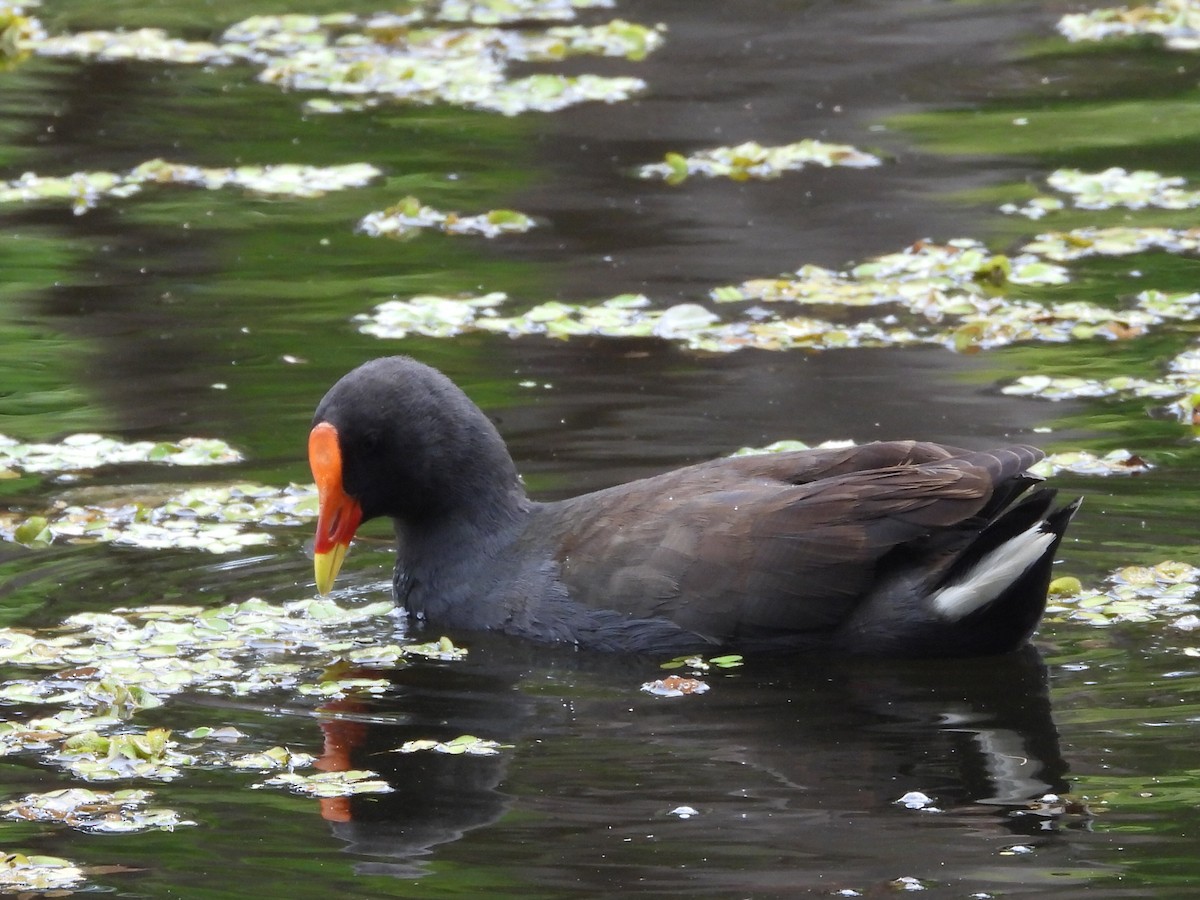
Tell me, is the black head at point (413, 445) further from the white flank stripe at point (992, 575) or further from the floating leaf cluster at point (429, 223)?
the floating leaf cluster at point (429, 223)

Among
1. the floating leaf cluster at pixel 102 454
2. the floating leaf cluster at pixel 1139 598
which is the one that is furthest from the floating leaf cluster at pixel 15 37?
the floating leaf cluster at pixel 1139 598

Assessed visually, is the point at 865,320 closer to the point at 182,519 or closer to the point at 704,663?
the point at 182,519

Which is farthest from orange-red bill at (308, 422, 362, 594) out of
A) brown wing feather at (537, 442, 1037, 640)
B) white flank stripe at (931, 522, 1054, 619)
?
white flank stripe at (931, 522, 1054, 619)

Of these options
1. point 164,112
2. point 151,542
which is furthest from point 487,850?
point 164,112

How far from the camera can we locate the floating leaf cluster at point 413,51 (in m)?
12.8

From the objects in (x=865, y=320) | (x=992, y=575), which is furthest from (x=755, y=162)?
(x=992, y=575)

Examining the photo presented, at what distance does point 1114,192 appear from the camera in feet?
34.0

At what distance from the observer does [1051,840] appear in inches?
175

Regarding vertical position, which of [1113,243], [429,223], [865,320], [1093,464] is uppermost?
[429,223]

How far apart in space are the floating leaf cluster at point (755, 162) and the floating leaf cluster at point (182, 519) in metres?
4.49

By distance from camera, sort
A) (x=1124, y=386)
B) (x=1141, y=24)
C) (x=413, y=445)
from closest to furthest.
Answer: (x=413, y=445) → (x=1124, y=386) → (x=1141, y=24)

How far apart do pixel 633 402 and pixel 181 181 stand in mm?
4171

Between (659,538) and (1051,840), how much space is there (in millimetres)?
1716

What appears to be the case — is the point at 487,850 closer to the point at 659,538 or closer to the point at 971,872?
the point at 971,872
